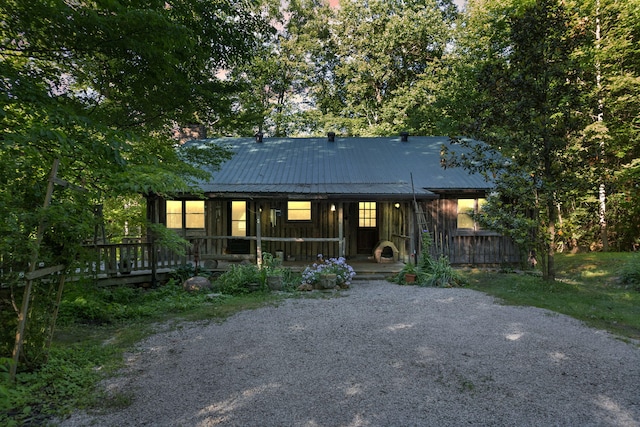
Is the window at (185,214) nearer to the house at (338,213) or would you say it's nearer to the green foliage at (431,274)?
the house at (338,213)

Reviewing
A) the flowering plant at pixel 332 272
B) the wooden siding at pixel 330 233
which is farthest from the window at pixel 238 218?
the flowering plant at pixel 332 272

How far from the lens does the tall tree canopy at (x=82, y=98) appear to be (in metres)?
3.85

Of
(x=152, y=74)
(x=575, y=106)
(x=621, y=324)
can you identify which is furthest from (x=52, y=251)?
(x=575, y=106)

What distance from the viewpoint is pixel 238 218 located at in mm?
13328

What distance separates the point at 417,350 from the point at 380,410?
69.2 inches

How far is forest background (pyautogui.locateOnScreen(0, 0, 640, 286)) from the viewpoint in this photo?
415cm

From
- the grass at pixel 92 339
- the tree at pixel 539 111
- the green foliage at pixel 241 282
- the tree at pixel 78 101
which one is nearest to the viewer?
the grass at pixel 92 339

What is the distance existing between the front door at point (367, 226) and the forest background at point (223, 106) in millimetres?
4555

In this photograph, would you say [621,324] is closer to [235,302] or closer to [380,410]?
[380,410]

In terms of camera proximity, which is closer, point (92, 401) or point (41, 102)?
point (92, 401)

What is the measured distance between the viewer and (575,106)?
8852 mm

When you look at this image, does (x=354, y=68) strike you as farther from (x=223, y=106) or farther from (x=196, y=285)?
(x=196, y=285)

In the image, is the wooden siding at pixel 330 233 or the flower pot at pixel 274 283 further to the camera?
the wooden siding at pixel 330 233

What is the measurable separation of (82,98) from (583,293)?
11.4m
